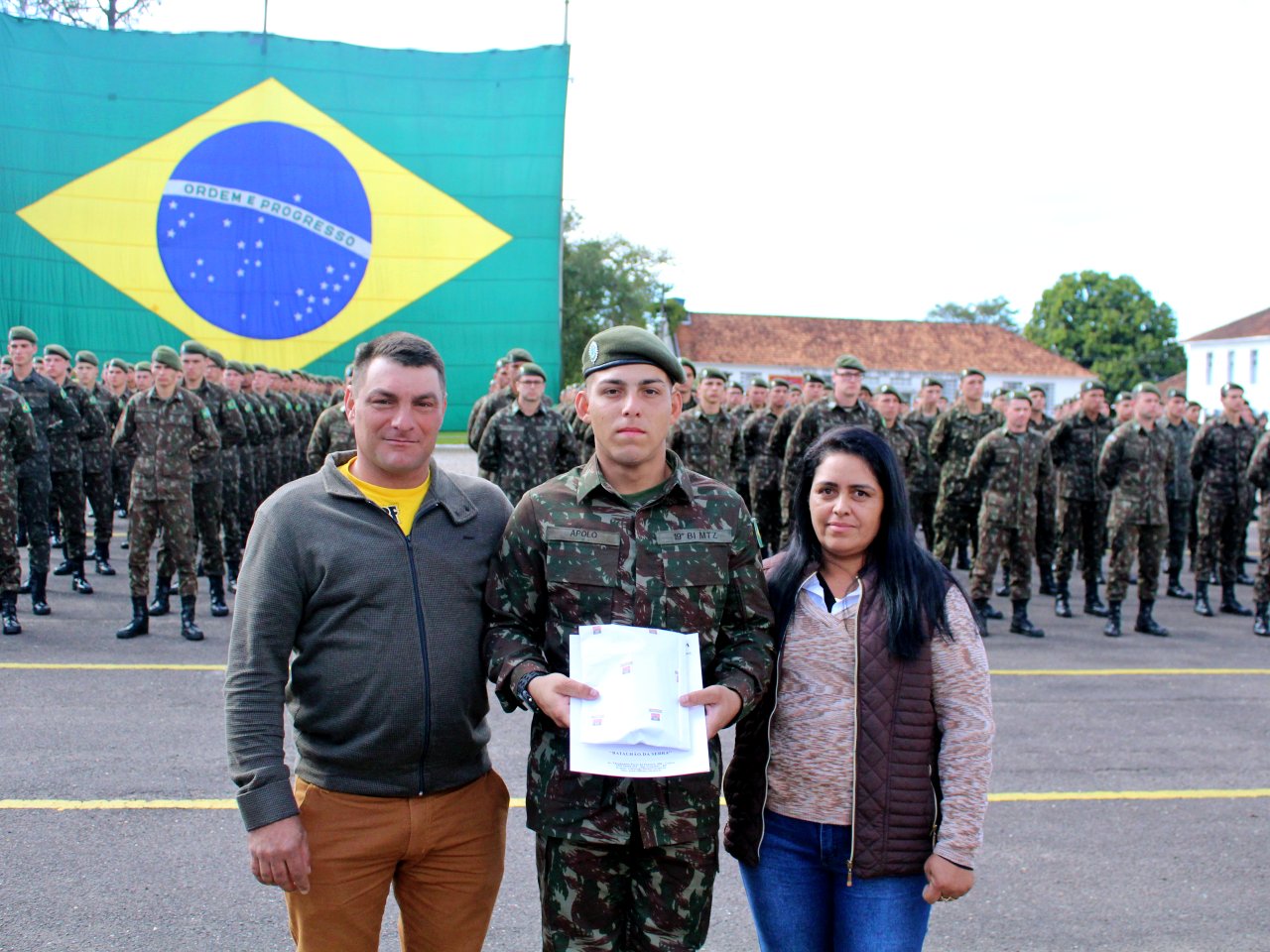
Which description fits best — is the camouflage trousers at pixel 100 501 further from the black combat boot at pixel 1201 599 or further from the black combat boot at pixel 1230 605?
the black combat boot at pixel 1230 605

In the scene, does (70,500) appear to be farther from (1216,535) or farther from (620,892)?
(1216,535)

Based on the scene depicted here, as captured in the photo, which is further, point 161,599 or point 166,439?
point 161,599

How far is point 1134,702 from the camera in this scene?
6.28 meters

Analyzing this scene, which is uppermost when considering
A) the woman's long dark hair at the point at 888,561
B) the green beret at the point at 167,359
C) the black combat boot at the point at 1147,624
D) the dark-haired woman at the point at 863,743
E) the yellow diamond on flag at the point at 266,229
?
the yellow diamond on flag at the point at 266,229

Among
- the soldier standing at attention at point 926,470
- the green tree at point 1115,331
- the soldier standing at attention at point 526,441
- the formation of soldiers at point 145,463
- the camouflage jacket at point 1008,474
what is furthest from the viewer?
the green tree at point 1115,331

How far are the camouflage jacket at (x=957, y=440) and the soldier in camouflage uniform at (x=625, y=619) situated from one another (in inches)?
346

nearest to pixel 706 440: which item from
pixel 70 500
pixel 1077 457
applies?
pixel 1077 457

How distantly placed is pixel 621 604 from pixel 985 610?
291 inches

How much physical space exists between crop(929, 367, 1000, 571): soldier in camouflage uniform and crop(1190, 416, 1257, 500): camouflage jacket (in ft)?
6.59

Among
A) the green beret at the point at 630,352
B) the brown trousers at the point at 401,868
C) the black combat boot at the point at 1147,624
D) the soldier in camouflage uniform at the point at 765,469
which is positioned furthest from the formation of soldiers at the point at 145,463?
the black combat boot at the point at 1147,624

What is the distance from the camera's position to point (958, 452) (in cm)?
1047

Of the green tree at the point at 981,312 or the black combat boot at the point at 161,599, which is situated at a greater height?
the green tree at the point at 981,312

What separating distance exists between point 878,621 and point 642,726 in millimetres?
631

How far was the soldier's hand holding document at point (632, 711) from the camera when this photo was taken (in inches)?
73.1
